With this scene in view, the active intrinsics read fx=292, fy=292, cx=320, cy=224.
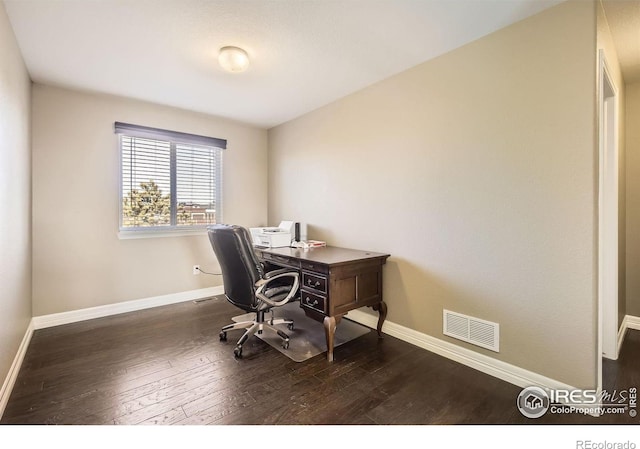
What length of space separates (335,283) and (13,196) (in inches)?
93.2

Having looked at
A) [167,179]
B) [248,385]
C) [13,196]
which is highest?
[167,179]

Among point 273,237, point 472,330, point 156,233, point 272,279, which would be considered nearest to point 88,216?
point 156,233

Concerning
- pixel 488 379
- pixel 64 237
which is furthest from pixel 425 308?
pixel 64 237

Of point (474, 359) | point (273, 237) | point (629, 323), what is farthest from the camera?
point (273, 237)

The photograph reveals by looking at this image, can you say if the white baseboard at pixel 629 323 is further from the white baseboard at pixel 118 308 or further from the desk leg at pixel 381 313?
the white baseboard at pixel 118 308

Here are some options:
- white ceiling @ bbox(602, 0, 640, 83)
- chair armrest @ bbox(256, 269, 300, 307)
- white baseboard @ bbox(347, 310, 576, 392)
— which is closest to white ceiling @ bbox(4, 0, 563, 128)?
white ceiling @ bbox(602, 0, 640, 83)

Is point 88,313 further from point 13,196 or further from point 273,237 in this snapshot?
point 273,237

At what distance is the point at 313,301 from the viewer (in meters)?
2.42

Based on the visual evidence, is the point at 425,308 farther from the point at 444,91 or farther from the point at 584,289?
the point at 444,91

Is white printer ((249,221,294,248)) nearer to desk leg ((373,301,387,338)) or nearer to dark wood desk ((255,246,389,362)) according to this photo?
dark wood desk ((255,246,389,362))

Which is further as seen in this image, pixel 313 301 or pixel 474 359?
pixel 313 301

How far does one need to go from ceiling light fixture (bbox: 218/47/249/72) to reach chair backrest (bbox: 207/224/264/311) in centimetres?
128

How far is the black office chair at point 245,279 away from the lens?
7.43 ft

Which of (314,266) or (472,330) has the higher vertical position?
(314,266)
